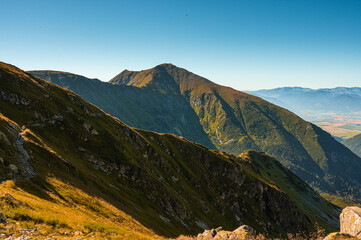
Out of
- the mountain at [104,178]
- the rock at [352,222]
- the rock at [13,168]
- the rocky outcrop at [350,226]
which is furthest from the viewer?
the rock at [13,168]

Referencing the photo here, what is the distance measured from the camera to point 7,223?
15359 mm

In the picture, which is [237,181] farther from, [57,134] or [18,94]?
[18,94]

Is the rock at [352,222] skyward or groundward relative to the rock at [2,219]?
groundward

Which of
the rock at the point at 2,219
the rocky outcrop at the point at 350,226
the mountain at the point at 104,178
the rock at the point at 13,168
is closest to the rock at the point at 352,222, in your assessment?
the rocky outcrop at the point at 350,226

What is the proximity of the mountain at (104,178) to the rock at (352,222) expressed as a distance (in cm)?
1974

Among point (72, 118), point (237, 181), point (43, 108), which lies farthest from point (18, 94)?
point (237, 181)

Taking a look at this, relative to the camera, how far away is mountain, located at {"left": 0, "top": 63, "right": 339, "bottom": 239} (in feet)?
85.8

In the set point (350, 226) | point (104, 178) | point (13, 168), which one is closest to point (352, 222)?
point (350, 226)

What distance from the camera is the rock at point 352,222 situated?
56.8 ft

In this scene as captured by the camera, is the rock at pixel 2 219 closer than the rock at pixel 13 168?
Yes

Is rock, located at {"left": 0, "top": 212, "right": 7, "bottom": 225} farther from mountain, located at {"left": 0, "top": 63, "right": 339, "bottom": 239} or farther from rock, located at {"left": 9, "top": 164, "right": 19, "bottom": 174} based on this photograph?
rock, located at {"left": 9, "top": 164, "right": 19, "bottom": 174}

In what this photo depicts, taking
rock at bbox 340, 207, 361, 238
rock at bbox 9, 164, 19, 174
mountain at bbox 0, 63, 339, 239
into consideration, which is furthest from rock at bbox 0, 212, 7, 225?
rock at bbox 340, 207, 361, 238

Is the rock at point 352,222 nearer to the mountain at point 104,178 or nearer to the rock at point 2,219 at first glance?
the mountain at point 104,178

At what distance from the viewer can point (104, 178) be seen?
179ft
